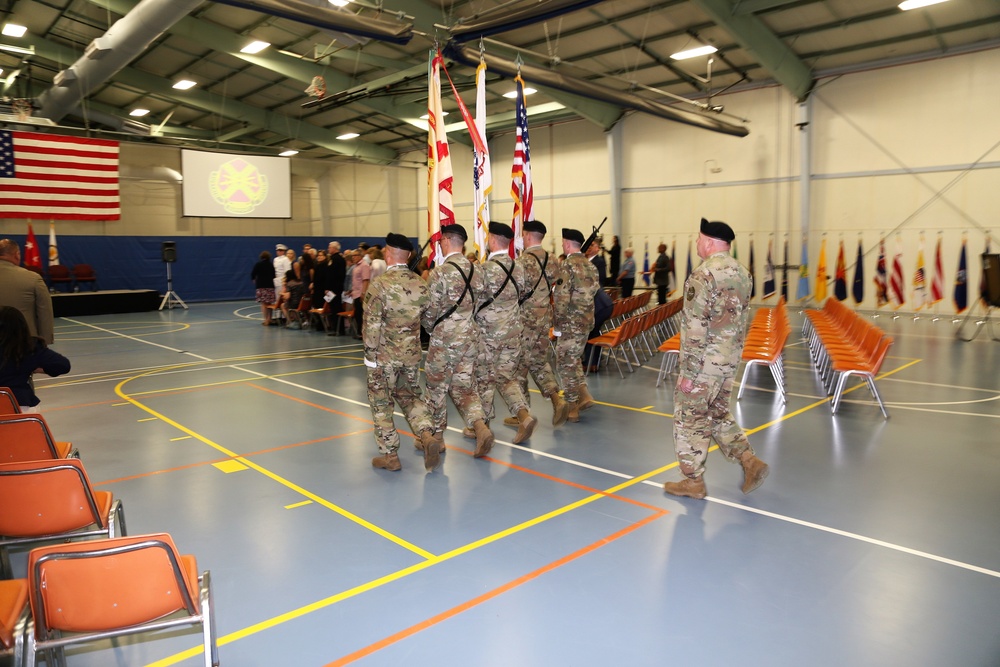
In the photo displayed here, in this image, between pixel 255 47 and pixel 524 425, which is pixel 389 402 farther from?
pixel 255 47

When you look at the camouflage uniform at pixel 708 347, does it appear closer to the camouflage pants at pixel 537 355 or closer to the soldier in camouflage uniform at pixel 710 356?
the soldier in camouflage uniform at pixel 710 356

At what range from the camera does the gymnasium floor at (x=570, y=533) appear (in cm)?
290

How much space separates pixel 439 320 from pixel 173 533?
2.35 metres

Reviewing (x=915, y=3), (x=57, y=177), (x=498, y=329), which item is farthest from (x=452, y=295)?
(x=57, y=177)

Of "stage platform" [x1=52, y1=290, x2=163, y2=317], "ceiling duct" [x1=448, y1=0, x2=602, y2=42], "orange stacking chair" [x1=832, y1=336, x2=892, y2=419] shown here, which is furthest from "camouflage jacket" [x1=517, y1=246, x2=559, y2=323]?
"stage platform" [x1=52, y1=290, x2=163, y2=317]

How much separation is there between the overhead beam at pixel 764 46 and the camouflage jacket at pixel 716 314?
427 inches

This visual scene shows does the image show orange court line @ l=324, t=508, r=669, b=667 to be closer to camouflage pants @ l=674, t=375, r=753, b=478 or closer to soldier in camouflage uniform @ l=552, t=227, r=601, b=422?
camouflage pants @ l=674, t=375, r=753, b=478

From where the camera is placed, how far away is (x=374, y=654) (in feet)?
9.16

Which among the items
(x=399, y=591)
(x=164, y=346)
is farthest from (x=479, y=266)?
(x=164, y=346)

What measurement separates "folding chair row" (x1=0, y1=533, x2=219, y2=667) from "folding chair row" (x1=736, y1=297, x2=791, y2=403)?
635 centimetres

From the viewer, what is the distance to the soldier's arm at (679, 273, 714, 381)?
14.2 feet

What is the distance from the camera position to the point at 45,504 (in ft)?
9.13

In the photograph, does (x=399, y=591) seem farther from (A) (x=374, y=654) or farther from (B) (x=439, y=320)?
(B) (x=439, y=320)

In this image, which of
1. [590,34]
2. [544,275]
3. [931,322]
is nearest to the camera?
[544,275]
